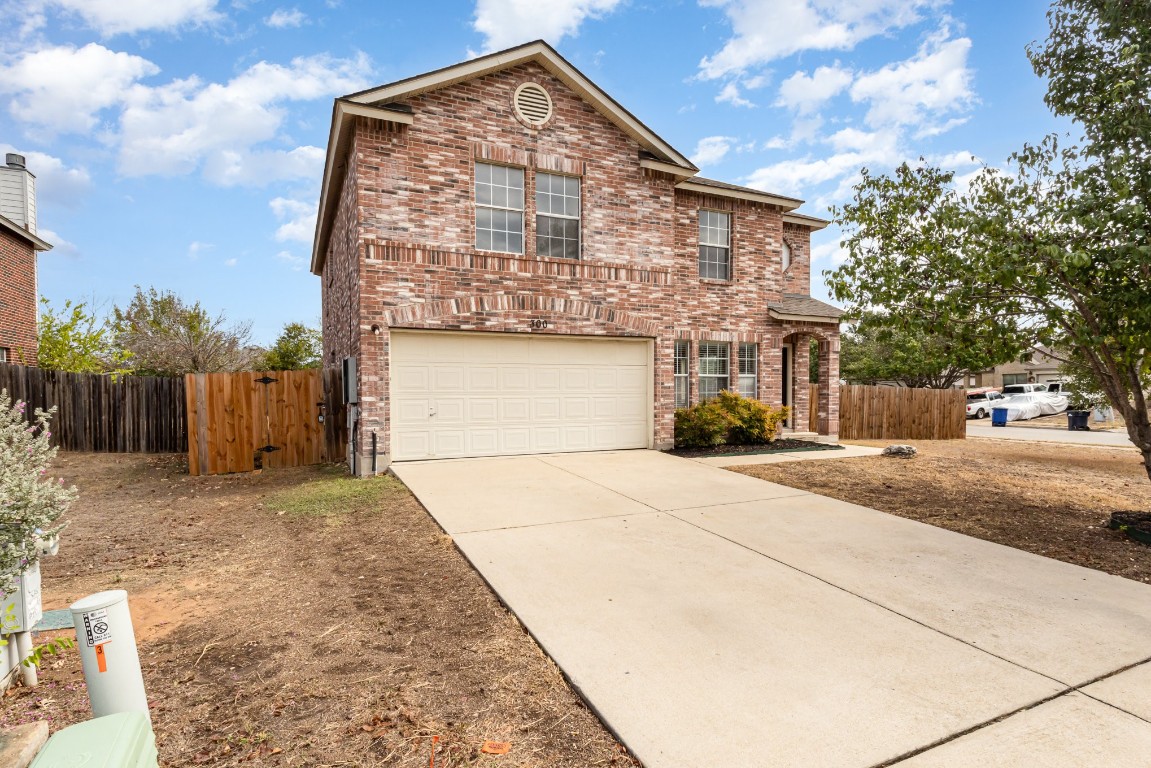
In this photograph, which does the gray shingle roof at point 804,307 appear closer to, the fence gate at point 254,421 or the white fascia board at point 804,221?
the white fascia board at point 804,221

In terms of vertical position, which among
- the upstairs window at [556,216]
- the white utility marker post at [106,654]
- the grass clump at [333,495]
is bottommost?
the grass clump at [333,495]

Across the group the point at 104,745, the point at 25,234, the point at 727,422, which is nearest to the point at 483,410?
the point at 727,422

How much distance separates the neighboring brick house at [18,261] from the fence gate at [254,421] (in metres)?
10.7

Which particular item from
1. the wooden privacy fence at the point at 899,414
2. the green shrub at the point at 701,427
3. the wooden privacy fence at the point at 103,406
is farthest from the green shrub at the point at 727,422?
the wooden privacy fence at the point at 103,406

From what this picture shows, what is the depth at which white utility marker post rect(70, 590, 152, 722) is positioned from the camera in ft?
8.22

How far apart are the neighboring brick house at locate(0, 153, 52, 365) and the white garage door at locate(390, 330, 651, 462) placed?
14.5 metres

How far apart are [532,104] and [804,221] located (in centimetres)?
924

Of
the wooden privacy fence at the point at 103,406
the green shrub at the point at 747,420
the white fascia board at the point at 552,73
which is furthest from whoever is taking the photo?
the green shrub at the point at 747,420

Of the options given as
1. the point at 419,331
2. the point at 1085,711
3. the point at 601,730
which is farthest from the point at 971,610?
the point at 419,331

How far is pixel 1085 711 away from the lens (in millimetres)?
2887

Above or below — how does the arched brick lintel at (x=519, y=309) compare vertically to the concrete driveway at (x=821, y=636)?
above

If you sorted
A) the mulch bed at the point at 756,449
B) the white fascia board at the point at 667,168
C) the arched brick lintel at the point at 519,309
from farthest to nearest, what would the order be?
the mulch bed at the point at 756,449
the white fascia board at the point at 667,168
the arched brick lintel at the point at 519,309

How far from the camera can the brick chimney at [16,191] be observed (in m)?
17.9

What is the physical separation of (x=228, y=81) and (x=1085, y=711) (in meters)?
16.2
